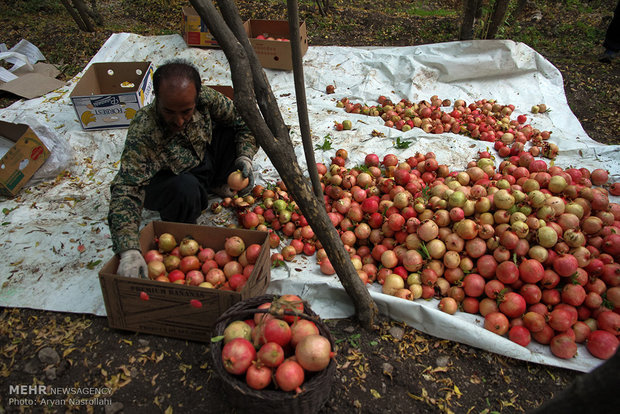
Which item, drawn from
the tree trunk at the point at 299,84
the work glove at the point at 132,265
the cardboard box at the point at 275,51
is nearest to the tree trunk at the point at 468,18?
the cardboard box at the point at 275,51

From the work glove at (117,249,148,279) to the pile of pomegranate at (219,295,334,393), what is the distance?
878 mm

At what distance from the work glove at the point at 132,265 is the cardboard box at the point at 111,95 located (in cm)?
297

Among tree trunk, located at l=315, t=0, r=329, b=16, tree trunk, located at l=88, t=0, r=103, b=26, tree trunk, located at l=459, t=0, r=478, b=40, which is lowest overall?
tree trunk, located at l=88, t=0, r=103, b=26

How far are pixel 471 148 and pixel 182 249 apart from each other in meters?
3.59

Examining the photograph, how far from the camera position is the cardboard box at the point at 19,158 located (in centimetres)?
393

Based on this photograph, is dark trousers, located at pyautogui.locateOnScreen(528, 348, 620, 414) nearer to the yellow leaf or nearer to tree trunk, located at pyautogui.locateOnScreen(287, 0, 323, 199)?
tree trunk, located at pyautogui.locateOnScreen(287, 0, 323, 199)

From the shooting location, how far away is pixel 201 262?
3115 mm

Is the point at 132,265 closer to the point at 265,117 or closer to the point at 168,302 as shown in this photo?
the point at 168,302

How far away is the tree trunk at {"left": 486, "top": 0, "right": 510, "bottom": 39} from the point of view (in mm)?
6054

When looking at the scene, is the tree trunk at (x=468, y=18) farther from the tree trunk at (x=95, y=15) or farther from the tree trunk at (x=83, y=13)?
the tree trunk at (x=95, y=15)

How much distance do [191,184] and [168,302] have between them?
3.97 ft
